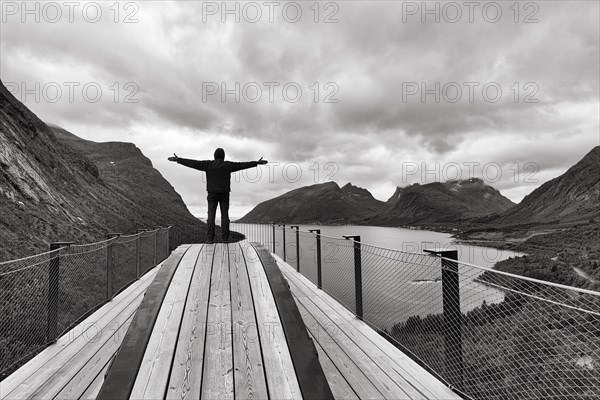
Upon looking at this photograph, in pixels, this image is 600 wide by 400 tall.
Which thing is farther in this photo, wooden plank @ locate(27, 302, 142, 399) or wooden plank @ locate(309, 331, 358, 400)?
wooden plank @ locate(27, 302, 142, 399)

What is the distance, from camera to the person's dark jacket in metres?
8.26

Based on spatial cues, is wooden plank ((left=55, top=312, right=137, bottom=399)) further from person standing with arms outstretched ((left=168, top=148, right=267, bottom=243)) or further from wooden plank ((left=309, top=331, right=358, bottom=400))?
person standing with arms outstretched ((left=168, top=148, right=267, bottom=243))

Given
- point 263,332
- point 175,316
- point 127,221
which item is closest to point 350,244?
point 263,332

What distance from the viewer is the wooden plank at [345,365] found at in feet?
10.0

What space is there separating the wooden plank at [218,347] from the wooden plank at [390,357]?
1.81 metres

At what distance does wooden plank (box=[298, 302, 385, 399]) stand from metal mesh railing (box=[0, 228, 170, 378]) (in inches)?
142

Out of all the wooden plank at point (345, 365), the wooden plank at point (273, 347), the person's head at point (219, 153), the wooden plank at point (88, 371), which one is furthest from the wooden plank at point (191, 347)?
the person's head at point (219, 153)

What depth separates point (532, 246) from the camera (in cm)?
6531

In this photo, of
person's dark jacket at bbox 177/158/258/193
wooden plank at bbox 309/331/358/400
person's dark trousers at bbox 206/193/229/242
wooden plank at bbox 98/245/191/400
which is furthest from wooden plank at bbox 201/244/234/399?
person's dark jacket at bbox 177/158/258/193

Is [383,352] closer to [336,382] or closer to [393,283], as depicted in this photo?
[336,382]

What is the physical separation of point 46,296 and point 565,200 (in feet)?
576

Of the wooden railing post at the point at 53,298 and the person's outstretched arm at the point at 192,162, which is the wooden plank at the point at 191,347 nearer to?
the wooden railing post at the point at 53,298

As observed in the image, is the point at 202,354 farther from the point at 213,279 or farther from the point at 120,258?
the point at 120,258

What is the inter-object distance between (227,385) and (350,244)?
3.82 m
